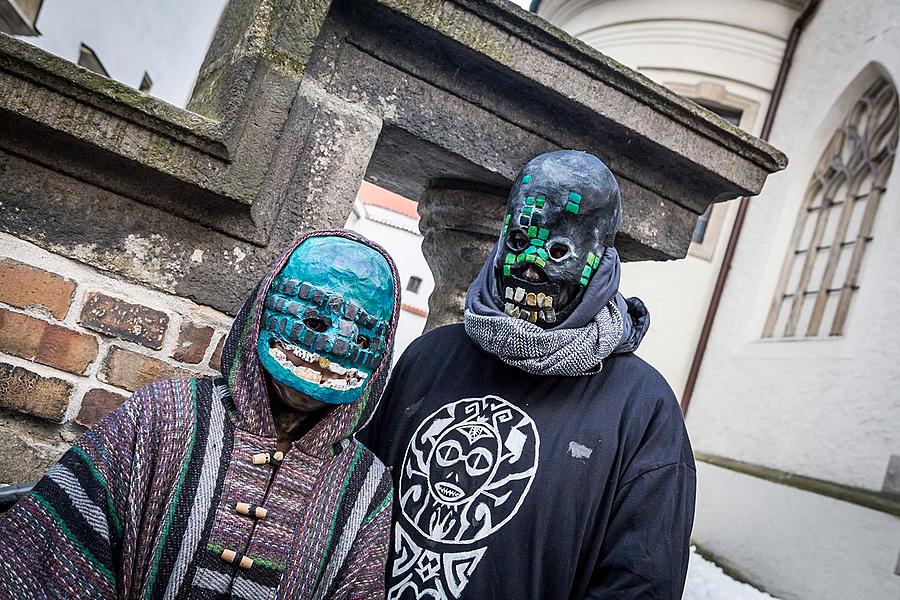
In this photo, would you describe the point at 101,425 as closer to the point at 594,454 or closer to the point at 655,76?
the point at 594,454

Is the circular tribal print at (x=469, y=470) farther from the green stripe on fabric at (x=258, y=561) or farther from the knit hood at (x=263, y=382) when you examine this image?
the green stripe on fabric at (x=258, y=561)

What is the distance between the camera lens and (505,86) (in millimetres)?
2053

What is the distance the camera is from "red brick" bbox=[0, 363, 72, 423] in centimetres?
166

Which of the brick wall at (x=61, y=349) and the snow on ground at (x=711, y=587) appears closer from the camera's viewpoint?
the brick wall at (x=61, y=349)

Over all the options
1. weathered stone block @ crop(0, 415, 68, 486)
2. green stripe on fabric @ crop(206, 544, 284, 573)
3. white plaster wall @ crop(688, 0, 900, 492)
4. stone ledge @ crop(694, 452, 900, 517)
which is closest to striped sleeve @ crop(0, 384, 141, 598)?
green stripe on fabric @ crop(206, 544, 284, 573)

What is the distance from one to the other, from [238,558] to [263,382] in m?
0.32

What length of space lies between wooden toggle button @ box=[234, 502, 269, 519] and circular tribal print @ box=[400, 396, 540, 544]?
17.9 inches

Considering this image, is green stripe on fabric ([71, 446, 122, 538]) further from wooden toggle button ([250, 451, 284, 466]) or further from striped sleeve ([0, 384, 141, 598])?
wooden toggle button ([250, 451, 284, 466])

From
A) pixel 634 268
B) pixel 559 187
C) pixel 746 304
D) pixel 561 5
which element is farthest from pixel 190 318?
pixel 561 5

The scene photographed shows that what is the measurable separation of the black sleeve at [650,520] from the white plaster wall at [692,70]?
7.31 metres

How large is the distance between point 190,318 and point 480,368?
0.71 meters

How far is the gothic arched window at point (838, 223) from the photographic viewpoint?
7203 mm

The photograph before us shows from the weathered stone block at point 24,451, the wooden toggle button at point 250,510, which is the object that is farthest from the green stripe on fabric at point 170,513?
the weathered stone block at point 24,451

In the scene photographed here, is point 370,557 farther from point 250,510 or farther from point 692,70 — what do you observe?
point 692,70
